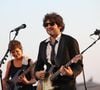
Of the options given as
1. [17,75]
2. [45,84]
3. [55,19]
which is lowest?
[45,84]

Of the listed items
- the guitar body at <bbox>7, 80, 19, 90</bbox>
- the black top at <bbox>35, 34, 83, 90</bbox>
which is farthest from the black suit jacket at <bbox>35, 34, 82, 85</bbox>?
the guitar body at <bbox>7, 80, 19, 90</bbox>

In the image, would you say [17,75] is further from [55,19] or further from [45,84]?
[55,19]

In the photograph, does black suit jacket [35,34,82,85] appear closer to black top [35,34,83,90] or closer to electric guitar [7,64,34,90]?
black top [35,34,83,90]

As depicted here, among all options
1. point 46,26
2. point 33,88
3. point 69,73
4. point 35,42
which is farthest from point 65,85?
point 35,42

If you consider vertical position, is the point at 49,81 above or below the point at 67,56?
below

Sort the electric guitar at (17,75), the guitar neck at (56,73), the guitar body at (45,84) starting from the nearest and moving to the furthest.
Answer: the guitar neck at (56,73) < the guitar body at (45,84) < the electric guitar at (17,75)

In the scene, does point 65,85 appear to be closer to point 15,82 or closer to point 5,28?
point 15,82

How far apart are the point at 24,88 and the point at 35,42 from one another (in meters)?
1.38

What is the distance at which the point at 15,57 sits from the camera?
3314 mm

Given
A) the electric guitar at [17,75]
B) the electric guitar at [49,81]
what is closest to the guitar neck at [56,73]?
the electric guitar at [49,81]

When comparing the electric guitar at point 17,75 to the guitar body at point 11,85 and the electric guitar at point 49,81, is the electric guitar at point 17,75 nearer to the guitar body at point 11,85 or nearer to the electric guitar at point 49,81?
the guitar body at point 11,85

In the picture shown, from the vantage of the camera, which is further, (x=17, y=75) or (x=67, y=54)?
(x=17, y=75)

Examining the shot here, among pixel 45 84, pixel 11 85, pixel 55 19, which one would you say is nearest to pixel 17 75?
pixel 11 85

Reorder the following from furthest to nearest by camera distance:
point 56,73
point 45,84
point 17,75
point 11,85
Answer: point 11,85
point 17,75
point 45,84
point 56,73
